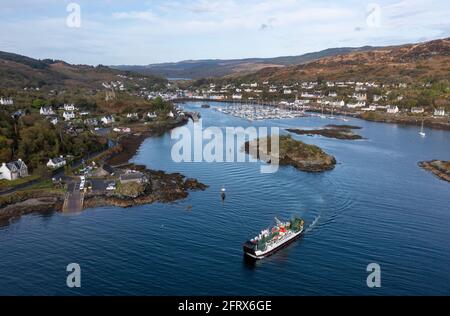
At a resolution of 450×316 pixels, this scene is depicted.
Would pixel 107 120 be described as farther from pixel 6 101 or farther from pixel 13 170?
pixel 13 170

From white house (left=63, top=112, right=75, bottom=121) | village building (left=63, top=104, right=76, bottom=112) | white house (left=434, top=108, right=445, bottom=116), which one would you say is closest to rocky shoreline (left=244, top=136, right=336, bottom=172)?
white house (left=63, top=112, right=75, bottom=121)

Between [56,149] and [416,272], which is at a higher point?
[56,149]

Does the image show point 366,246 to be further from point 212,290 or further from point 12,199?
point 12,199

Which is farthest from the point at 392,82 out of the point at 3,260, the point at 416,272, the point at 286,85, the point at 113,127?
the point at 3,260

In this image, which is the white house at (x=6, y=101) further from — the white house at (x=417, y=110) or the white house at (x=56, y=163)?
the white house at (x=417, y=110)

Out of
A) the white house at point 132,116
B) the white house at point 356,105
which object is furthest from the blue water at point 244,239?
the white house at point 356,105
